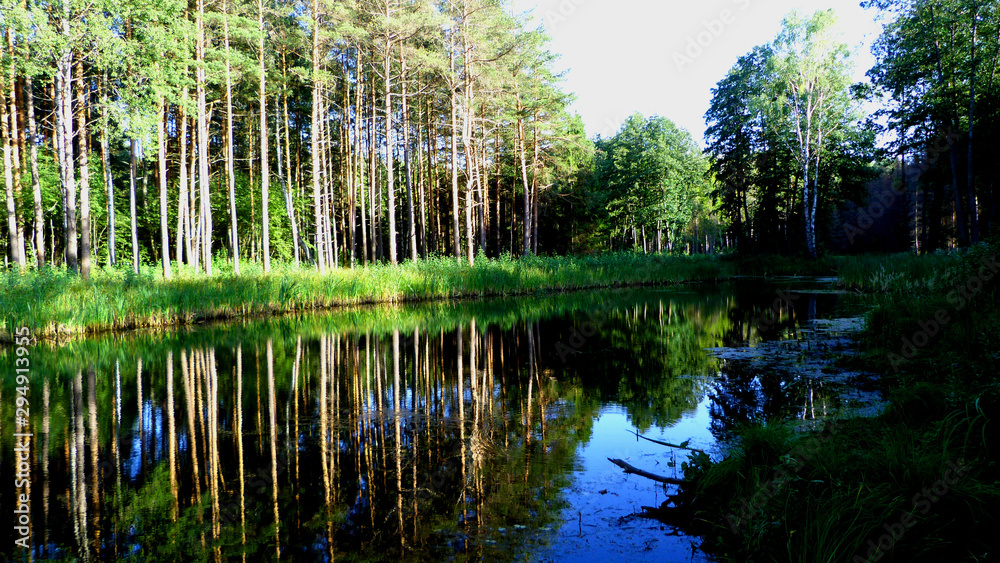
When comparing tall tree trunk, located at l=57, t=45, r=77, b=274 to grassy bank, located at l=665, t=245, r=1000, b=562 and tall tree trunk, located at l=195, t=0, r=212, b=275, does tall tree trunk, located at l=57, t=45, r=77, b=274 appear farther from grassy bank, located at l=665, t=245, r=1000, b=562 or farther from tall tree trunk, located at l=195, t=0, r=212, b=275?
grassy bank, located at l=665, t=245, r=1000, b=562

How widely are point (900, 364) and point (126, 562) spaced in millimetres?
8348

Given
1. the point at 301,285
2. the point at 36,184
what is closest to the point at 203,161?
the point at 36,184

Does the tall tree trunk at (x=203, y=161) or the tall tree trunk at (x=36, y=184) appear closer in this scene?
the tall tree trunk at (x=36, y=184)

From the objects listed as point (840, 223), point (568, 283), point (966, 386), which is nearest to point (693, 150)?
point (840, 223)

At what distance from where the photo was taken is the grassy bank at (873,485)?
2.54 meters

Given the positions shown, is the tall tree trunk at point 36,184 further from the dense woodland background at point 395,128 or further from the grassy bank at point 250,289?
A: the grassy bank at point 250,289

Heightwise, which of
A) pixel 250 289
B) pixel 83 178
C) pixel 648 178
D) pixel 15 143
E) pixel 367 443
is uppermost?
pixel 648 178

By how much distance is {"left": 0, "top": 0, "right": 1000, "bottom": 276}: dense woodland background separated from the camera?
705 inches

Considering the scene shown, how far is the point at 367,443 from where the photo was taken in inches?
202

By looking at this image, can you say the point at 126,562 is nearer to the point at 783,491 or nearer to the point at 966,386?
the point at 783,491

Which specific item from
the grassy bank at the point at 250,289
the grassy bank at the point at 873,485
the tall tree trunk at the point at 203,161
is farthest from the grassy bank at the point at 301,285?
the grassy bank at the point at 873,485

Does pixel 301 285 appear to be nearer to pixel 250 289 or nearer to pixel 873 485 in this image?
pixel 250 289

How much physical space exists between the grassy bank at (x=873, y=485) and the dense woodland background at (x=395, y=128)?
19.3 metres

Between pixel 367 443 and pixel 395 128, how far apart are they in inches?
1213
